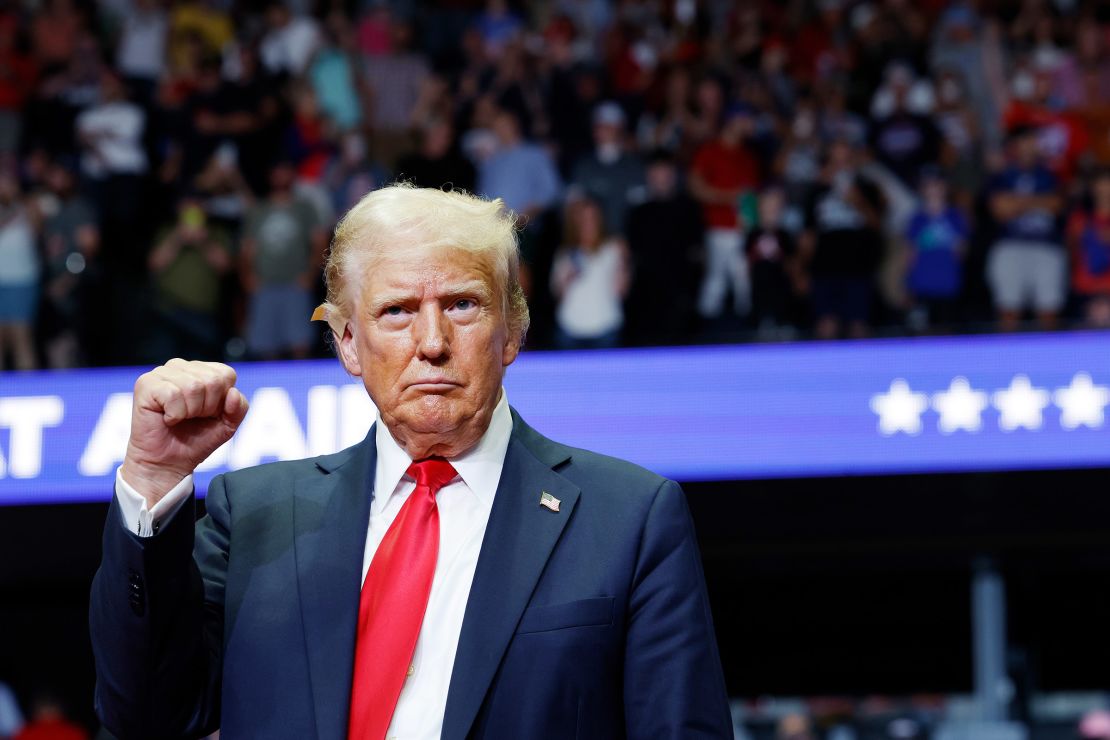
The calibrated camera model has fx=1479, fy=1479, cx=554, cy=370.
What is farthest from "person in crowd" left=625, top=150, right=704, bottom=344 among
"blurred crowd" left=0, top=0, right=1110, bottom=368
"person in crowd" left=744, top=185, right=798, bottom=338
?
"person in crowd" left=744, top=185, right=798, bottom=338

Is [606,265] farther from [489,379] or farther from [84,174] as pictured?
[489,379]

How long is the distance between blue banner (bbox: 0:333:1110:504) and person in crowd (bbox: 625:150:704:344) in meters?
1.39

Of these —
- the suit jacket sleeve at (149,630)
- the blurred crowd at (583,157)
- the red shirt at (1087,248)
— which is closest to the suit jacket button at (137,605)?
the suit jacket sleeve at (149,630)

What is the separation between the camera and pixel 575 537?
5.98 feet

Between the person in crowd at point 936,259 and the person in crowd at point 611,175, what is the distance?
5.07 ft

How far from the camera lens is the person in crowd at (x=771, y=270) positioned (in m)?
7.93

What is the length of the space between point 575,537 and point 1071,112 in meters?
7.96

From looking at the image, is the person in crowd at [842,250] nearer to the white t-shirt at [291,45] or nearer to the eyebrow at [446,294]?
the white t-shirt at [291,45]

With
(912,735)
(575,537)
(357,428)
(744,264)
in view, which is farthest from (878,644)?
(575,537)

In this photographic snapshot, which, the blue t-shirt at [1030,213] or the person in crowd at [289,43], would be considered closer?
the blue t-shirt at [1030,213]

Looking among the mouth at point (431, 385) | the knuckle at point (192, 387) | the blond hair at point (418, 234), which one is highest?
the blond hair at point (418, 234)

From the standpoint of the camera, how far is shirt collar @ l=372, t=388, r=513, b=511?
185 centimetres

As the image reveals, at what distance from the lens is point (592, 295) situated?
7.82 metres

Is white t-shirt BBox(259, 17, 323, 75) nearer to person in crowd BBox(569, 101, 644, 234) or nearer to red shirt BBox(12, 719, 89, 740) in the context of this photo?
person in crowd BBox(569, 101, 644, 234)
